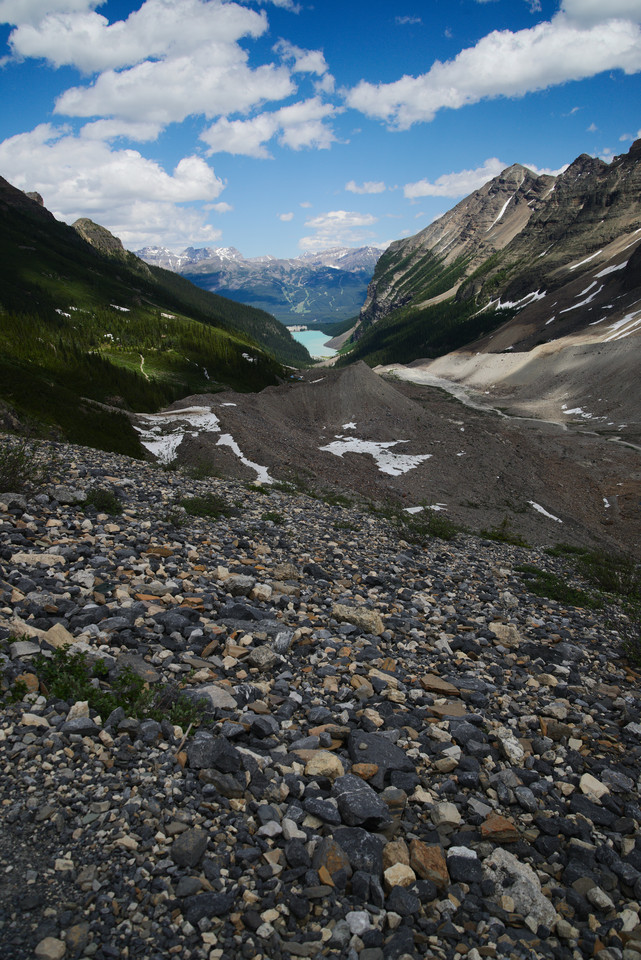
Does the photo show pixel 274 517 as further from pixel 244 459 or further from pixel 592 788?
pixel 244 459

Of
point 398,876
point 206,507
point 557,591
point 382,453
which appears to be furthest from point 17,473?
point 382,453

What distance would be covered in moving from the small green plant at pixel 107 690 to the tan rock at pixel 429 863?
2732 millimetres

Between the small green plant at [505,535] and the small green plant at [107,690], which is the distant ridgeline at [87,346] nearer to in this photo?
the small green plant at [107,690]

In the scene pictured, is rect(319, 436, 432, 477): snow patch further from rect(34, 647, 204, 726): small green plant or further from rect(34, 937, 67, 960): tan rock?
rect(34, 937, 67, 960): tan rock

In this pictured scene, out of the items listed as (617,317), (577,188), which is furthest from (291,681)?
(577,188)

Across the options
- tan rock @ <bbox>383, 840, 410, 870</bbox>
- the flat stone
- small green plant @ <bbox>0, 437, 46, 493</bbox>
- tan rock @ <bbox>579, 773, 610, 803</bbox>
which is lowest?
tan rock @ <bbox>383, 840, 410, 870</bbox>

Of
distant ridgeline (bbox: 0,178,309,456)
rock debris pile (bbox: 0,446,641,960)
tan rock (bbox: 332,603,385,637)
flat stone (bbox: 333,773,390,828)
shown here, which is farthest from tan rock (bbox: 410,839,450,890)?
distant ridgeline (bbox: 0,178,309,456)

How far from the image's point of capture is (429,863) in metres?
4.55

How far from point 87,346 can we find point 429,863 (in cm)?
9597

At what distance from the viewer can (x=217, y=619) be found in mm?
8125

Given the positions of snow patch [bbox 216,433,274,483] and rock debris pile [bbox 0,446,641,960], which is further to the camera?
snow patch [bbox 216,433,274,483]

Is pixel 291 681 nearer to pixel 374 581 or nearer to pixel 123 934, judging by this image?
pixel 123 934

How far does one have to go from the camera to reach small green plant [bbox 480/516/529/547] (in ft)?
84.5

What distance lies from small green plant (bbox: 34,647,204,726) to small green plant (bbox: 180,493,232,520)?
7.99 metres
